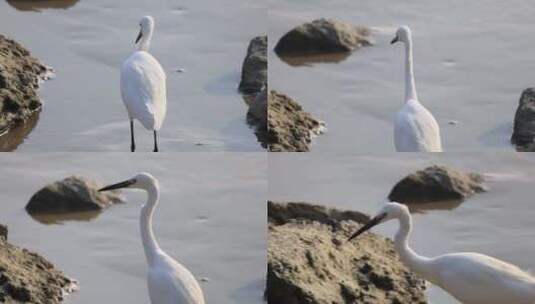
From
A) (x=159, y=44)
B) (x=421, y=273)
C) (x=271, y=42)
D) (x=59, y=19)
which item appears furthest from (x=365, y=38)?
(x=421, y=273)

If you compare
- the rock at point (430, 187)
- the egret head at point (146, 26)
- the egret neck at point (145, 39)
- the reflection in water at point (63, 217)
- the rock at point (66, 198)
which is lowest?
the reflection in water at point (63, 217)

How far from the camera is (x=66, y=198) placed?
25.1 ft

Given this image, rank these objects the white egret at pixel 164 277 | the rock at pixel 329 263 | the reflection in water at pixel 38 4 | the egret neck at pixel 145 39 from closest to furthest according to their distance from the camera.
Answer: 1. the white egret at pixel 164 277
2. the rock at pixel 329 263
3. the egret neck at pixel 145 39
4. the reflection in water at pixel 38 4

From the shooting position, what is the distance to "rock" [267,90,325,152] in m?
7.93

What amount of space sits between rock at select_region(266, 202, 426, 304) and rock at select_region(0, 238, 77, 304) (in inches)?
38.0

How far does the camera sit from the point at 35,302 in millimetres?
7008

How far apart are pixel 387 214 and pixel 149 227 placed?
107cm

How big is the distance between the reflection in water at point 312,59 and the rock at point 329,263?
51.8 inches

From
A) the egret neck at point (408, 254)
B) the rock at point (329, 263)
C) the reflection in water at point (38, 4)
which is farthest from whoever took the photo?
the reflection in water at point (38, 4)

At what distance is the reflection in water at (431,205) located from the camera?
7.78 metres

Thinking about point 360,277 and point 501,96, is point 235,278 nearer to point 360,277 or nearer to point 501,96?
point 360,277

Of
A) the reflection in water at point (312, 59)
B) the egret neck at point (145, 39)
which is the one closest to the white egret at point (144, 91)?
the egret neck at point (145, 39)

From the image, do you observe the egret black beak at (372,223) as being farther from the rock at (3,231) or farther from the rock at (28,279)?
the rock at (3,231)

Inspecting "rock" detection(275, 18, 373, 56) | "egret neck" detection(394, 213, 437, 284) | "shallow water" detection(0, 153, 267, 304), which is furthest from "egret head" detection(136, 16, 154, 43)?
"egret neck" detection(394, 213, 437, 284)
